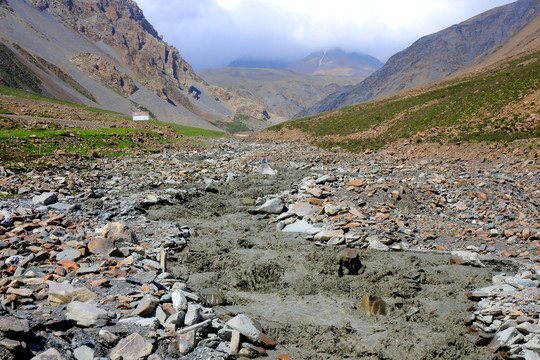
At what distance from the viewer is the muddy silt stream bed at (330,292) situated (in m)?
6.48

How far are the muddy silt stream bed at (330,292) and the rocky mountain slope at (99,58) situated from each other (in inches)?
4133

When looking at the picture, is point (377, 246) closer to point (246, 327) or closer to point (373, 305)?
point (373, 305)

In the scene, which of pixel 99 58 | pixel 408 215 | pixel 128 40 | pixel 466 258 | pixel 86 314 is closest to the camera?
pixel 86 314

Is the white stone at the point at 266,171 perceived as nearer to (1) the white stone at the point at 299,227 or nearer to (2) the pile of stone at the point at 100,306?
(1) the white stone at the point at 299,227

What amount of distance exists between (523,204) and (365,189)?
18.4ft

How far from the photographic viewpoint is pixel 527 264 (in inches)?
358

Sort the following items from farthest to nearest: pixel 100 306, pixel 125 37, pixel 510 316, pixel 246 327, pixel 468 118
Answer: pixel 125 37, pixel 468 118, pixel 510 316, pixel 246 327, pixel 100 306

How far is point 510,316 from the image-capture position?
22.0 ft

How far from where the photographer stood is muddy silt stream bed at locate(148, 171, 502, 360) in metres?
6.48

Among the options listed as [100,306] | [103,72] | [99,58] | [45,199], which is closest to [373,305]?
[100,306]

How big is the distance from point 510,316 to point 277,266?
5455 mm

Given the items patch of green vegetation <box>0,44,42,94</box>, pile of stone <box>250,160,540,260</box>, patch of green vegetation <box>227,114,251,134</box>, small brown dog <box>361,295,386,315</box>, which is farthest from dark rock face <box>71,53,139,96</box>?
small brown dog <box>361,295,386,315</box>

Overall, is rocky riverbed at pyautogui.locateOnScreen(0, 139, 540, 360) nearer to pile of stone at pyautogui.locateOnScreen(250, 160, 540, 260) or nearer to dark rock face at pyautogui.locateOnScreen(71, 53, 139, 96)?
pile of stone at pyautogui.locateOnScreen(250, 160, 540, 260)

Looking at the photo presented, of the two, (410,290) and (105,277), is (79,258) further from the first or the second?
(410,290)
